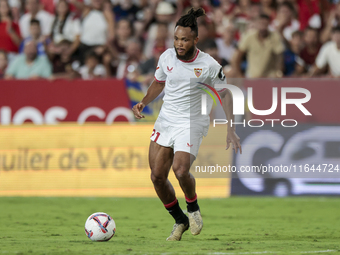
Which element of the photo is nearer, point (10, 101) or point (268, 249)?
point (268, 249)

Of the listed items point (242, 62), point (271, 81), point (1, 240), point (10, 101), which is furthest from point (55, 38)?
point (1, 240)

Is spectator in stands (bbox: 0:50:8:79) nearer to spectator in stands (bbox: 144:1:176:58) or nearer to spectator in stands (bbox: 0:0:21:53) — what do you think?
spectator in stands (bbox: 0:0:21:53)

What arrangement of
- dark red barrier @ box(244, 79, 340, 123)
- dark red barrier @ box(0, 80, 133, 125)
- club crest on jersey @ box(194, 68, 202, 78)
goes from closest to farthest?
club crest on jersey @ box(194, 68, 202, 78)
dark red barrier @ box(244, 79, 340, 123)
dark red barrier @ box(0, 80, 133, 125)

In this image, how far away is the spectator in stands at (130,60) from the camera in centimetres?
1311

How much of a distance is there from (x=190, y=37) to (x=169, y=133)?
113cm

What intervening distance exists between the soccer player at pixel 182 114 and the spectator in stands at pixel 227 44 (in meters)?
6.94

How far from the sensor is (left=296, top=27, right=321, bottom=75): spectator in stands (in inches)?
519

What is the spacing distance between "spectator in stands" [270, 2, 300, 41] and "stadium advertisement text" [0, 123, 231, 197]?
4.21m

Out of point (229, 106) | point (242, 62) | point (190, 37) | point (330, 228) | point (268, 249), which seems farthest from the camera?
point (242, 62)

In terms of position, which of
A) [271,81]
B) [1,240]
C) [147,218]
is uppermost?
[271,81]

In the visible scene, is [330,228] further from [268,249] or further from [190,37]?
[190,37]

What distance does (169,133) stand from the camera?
6.63 meters

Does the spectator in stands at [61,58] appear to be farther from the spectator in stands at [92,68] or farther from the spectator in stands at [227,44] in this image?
the spectator in stands at [227,44]

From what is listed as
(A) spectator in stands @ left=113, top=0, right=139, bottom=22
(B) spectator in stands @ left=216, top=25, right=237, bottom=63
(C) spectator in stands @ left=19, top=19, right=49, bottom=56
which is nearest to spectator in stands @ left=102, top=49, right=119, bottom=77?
(C) spectator in stands @ left=19, top=19, right=49, bottom=56
